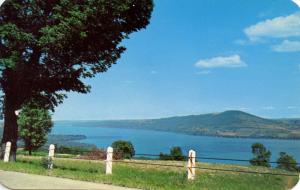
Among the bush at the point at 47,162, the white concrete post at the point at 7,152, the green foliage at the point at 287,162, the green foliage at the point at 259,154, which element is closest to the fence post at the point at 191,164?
the green foliage at the point at 259,154

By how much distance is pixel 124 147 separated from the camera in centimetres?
1473

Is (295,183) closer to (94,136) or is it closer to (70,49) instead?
(94,136)

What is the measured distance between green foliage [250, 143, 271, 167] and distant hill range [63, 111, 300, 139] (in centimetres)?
25

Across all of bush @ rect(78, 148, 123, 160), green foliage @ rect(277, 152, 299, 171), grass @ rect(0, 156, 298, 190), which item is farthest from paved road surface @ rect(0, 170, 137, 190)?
green foliage @ rect(277, 152, 299, 171)

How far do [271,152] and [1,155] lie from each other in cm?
794

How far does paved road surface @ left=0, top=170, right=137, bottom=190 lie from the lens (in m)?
12.6

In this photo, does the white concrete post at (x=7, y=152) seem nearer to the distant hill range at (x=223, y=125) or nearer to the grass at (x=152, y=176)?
the grass at (x=152, y=176)

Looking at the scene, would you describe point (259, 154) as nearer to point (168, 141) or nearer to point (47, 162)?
point (168, 141)

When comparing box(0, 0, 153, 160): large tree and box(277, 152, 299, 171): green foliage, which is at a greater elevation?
box(0, 0, 153, 160): large tree

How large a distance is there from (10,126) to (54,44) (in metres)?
2.83

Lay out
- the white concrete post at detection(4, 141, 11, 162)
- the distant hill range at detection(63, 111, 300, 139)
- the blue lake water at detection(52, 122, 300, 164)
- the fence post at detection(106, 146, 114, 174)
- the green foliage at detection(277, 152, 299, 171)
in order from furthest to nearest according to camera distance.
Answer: the white concrete post at detection(4, 141, 11, 162) → the fence post at detection(106, 146, 114, 174) → the blue lake water at detection(52, 122, 300, 164) → the distant hill range at detection(63, 111, 300, 139) → the green foliage at detection(277, 152, 299, 171)

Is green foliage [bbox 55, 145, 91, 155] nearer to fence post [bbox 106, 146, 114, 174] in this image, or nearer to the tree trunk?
fence post [bbox 106, 146, 114, 174]

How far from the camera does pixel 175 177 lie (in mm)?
13953

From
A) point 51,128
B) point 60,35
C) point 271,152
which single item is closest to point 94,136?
point 51,128
